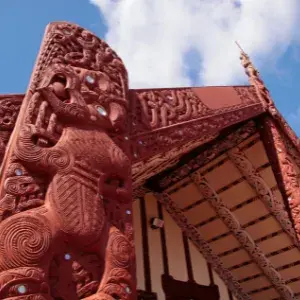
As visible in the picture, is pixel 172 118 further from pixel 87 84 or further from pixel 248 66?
pixel 248 66

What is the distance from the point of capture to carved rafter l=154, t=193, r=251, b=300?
5.67 m

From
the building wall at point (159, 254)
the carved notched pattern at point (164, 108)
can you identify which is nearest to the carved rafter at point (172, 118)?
the carved notched pattern at point (164, 108)

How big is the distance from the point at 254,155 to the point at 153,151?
245 cm

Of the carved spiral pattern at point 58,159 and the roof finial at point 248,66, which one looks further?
the roof finial at point 248,66

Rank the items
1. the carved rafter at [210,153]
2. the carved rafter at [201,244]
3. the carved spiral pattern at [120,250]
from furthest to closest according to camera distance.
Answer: the carved rafter at [201,244]
the carved rafter at [210,153]
the carved spiral pattern at [120,250]

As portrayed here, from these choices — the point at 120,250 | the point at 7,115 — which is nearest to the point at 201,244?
the point at 120,250

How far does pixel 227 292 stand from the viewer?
5.84 metres

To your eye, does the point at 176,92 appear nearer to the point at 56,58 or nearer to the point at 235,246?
the point at 56,58

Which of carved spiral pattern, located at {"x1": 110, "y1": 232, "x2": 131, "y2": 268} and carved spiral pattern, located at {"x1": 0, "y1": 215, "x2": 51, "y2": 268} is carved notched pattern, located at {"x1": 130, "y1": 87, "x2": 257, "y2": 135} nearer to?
carved spiral pattern, located at {"x1": 110, "y1": 232, "x2": 131, "y2": 268}

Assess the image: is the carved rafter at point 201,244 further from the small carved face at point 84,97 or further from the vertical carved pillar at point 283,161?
the small carved face at point 84,97

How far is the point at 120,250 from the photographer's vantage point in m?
2.16

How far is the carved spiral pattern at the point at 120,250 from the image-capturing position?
212 cm

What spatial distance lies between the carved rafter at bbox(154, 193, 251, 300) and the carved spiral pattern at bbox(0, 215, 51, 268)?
3.70 m

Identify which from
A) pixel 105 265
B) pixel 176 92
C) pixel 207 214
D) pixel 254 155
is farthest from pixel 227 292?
pixel 105 265
